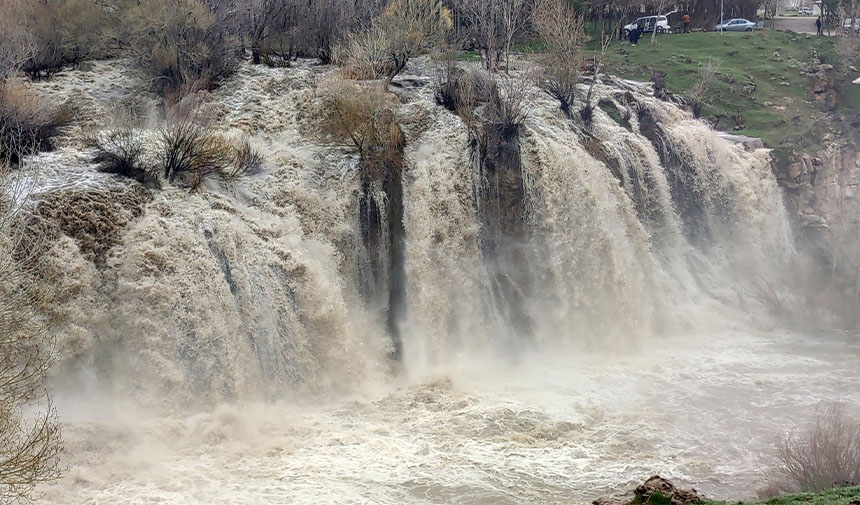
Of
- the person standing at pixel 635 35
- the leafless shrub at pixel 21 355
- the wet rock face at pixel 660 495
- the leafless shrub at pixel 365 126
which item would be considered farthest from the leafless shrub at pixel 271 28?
the wet rock face at pixel 660 495

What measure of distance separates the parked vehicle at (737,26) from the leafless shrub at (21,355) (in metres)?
35.0

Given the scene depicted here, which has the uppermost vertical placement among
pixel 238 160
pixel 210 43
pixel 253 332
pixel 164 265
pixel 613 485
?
pixel 210 43

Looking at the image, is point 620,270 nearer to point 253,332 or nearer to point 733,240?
point 733,240

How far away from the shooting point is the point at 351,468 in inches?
495

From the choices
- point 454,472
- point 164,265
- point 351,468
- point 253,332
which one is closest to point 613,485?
point 454,472

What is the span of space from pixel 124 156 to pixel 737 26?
3355cm

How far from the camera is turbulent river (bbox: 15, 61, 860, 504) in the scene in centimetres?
1278

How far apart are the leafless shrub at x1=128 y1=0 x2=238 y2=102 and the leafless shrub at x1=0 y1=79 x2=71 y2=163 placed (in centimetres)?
392

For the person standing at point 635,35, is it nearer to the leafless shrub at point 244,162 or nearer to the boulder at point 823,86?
the boulder at point 823,86

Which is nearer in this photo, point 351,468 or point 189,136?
point 351,468

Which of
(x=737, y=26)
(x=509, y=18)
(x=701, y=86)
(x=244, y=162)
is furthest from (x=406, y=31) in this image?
(x=737, y=26)

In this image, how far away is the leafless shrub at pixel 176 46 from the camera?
21125mm

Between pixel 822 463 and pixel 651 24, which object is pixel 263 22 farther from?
pixel 651 24

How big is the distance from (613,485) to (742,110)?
66.0 feet
